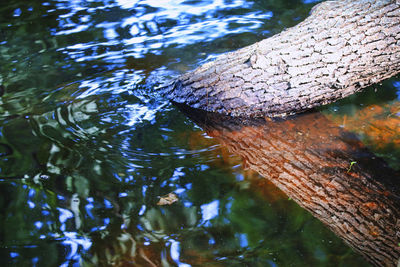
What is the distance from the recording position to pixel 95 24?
4973 mm

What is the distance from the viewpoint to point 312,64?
302 cm

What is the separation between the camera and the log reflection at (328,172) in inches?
84.4

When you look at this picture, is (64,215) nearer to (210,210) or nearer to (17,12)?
(210,210)

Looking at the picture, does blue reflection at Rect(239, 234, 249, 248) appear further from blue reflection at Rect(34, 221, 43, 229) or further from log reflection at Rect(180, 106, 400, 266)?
blue reflection at Rect(34, 221, 43, 229)

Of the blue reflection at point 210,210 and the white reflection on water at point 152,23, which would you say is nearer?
the blue reflection at point 210,210

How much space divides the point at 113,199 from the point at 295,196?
3.96 ft

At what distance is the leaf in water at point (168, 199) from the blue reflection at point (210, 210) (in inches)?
7.9

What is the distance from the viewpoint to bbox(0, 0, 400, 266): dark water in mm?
2121

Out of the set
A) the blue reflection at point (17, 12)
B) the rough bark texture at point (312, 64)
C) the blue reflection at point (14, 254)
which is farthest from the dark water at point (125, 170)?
the blue reflection at point (17, 12)

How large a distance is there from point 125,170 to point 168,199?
1.45ft

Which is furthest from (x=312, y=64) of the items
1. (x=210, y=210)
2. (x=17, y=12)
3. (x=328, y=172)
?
(x=17, y=12)

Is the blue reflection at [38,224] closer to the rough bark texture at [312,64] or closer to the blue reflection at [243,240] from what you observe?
the blue reflection at [243,240]

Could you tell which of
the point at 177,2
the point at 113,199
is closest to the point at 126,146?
the point at 113,199

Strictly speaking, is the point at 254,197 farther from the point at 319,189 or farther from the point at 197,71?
the point at 197,71
